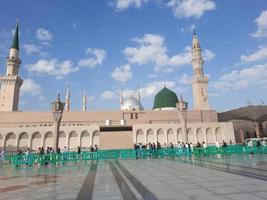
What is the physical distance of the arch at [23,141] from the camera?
46.4 meters

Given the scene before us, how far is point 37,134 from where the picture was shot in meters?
47.6

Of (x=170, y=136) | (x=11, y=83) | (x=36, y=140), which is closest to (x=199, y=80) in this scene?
(x=170, y=136)

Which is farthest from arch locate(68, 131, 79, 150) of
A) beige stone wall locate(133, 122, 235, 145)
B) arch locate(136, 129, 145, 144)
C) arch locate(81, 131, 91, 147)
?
arch locate(136, 129, 145, 144)

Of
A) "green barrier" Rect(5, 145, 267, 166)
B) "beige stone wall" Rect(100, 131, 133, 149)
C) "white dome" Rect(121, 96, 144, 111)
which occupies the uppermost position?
"white dome" Rect(121, 96, 144, 111)

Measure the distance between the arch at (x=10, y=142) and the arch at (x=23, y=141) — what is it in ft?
3.41

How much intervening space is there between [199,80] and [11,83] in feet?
140

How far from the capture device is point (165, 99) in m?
63.8

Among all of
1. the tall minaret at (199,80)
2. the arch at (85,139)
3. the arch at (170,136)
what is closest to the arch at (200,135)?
the arch at (170,136)

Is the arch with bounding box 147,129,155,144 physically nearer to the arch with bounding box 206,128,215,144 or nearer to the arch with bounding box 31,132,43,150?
the arch with bounding box 206,128,215,144

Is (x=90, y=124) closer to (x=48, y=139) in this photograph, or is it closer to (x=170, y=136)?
(x=48, y=139)

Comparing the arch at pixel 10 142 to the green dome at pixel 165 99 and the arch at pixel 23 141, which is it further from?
the green dome at pixel 165 99

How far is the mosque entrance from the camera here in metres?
36.5

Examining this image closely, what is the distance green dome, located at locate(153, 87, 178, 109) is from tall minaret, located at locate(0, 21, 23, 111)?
117ft

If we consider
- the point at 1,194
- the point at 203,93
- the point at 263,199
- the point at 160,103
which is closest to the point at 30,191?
the point at 1,194
